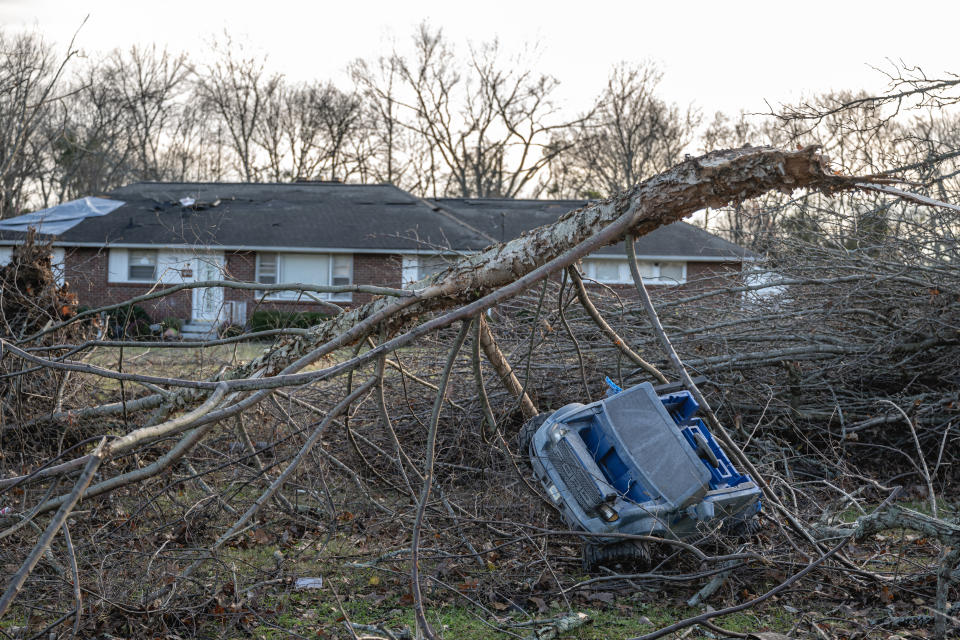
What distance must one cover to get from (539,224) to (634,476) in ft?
65.6

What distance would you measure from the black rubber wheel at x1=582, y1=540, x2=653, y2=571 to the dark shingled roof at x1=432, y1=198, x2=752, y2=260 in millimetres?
15922

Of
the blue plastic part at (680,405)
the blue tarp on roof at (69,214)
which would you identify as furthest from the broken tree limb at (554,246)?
the blue tarp on roof at (69,214)

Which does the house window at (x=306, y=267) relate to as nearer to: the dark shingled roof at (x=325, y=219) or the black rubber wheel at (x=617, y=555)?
the dark shingled roof at (x=325, y=219)

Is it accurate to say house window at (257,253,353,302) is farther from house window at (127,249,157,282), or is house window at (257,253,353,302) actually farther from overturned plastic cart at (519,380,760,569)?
overturned plastic cart at (519,380,760,569)

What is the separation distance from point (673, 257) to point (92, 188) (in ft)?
89.3

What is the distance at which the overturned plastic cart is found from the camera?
4262 millimetres

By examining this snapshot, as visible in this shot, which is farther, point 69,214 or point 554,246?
point 69,214

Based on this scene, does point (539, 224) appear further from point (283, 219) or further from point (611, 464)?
point (611, 464)

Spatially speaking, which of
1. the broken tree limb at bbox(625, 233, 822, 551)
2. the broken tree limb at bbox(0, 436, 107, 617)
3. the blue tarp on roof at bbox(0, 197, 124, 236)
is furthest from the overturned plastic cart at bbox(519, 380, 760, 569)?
the blue tarp on roof at bbox(0, 197, 124, 236)

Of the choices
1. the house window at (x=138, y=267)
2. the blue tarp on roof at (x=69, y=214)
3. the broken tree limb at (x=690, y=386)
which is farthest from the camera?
the blue tarp on roof at (x=69, y=214)

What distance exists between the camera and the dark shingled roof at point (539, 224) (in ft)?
73.3

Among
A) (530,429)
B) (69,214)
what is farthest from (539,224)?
(530,429)

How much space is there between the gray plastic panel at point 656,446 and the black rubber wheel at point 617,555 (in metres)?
0.34

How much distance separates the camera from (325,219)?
23.8 metres
